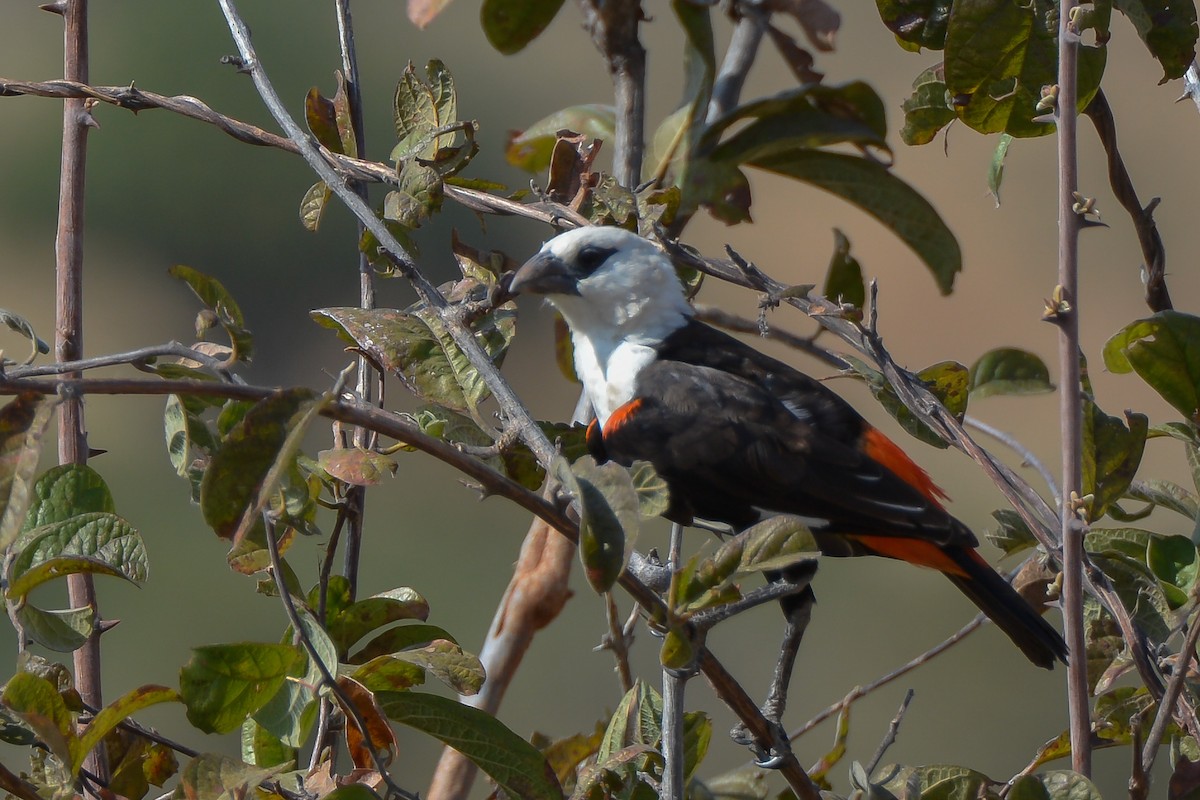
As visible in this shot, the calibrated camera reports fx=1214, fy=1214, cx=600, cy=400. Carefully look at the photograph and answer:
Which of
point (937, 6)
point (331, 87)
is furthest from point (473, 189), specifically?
point (331, 87)

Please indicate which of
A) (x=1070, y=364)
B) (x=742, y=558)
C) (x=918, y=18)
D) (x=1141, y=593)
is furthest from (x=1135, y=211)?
(x=742, y=558)

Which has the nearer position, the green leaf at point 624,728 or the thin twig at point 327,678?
the thin twig at point 327,678

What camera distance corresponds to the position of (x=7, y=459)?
3.85ft

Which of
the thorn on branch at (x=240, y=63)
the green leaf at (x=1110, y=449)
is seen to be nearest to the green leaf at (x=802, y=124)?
the green leaf at (x=1110, y=449)

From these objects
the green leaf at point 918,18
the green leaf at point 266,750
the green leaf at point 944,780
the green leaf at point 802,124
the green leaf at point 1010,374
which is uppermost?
the green leaf at point 918,18

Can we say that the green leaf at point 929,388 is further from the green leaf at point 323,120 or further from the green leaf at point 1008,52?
the green leaf at point 323,120

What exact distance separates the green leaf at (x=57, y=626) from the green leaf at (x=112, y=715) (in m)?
0.12

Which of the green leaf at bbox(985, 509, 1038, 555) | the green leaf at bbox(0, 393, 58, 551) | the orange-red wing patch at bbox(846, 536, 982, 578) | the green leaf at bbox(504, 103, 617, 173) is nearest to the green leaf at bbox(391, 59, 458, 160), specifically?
the green leaf at bbox(504, 103, 617, 173)

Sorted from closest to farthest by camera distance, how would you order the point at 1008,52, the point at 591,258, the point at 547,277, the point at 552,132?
the point at 1008,52
the point at 552,132
the point at 547,277
the point at 591,258

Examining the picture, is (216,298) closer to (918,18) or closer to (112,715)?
(112,715)

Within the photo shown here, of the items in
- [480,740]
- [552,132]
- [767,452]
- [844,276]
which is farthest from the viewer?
[767,452]

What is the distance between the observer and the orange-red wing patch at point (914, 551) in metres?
2.71

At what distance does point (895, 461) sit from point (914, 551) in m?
0.24

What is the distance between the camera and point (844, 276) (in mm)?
2365
